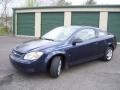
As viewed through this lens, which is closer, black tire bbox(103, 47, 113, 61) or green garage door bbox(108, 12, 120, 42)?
black tire bbox(103, 47, 113, 61)

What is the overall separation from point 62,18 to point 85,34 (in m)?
10.9

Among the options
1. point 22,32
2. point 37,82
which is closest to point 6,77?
point 37,82

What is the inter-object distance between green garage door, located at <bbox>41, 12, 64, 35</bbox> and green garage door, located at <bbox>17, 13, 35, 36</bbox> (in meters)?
1.26

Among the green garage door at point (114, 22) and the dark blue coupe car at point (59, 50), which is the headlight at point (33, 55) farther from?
the green garage door at point (114, 22)

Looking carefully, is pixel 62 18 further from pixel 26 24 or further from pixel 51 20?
pixel 26 24

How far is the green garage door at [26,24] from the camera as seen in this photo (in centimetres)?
2020

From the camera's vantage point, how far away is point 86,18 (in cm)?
1727

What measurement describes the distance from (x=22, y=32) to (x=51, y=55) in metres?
15.3

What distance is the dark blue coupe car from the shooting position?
604 cm

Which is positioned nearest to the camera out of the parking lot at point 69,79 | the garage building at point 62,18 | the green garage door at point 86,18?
the parking lot at point 69,79

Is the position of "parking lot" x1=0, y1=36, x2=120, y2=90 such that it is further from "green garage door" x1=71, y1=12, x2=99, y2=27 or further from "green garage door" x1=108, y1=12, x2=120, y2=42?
"green garage door" x1=71, y1=12, x2=99, y2=27

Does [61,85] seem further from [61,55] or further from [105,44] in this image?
[105,44]

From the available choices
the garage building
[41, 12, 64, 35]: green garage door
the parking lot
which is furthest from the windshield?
[41, 12, 64, 35]: green garage door

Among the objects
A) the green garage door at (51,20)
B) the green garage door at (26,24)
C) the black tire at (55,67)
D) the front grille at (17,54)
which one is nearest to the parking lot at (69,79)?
the black tire at (55,67)
